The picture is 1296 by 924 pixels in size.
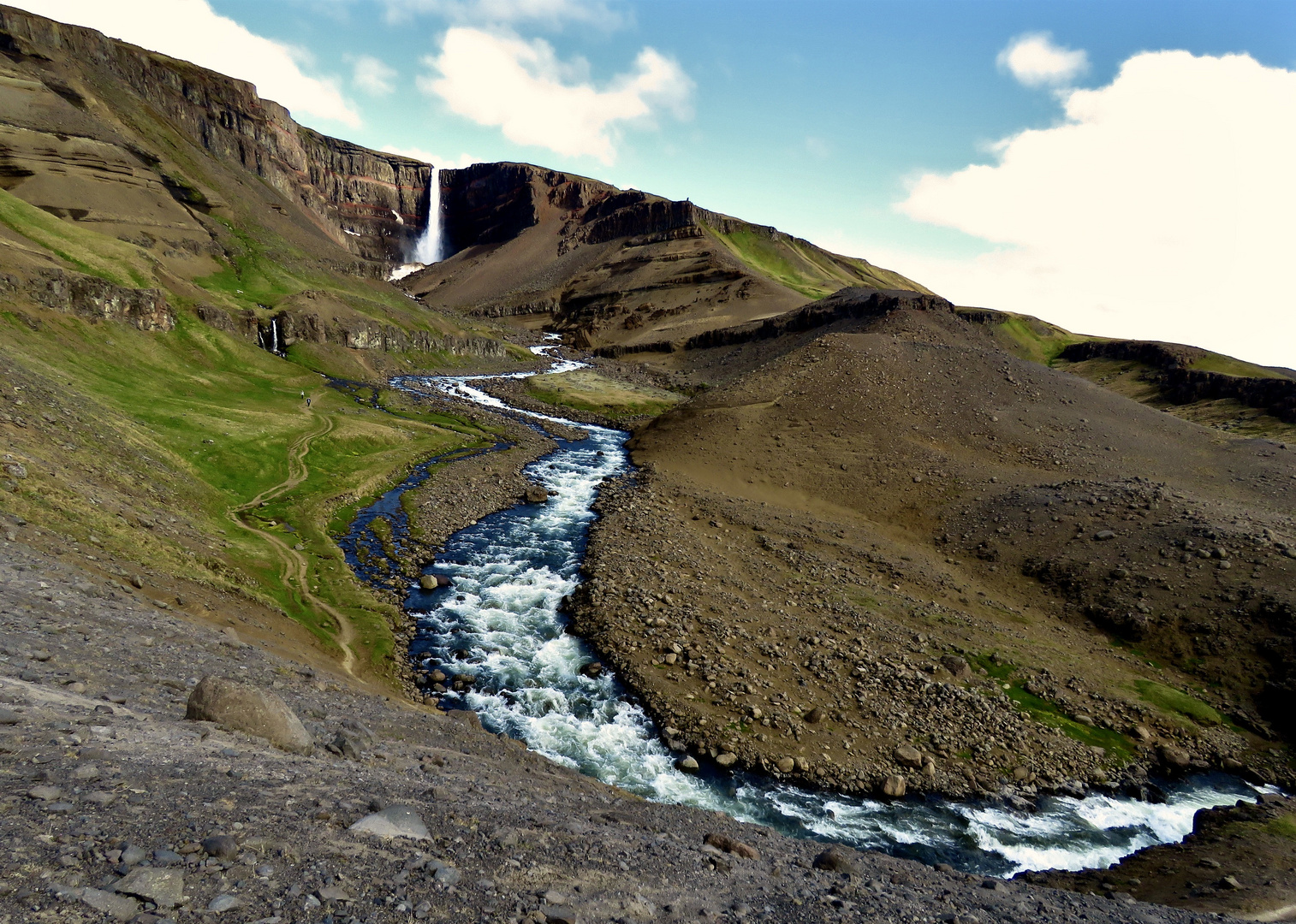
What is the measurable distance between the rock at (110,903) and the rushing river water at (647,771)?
19062mm

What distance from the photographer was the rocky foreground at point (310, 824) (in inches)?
313

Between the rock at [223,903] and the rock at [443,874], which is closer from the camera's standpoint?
the rock at [223,903]

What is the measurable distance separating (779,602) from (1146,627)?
21.5 m

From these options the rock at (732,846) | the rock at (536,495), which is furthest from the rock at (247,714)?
the rock at (536,495)

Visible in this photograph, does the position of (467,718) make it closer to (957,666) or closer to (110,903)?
(110,903)

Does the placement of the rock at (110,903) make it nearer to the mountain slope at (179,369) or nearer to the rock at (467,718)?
the rock at (467,718)

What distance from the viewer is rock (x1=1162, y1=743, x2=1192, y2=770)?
2809 centimetres

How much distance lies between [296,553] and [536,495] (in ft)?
70.0

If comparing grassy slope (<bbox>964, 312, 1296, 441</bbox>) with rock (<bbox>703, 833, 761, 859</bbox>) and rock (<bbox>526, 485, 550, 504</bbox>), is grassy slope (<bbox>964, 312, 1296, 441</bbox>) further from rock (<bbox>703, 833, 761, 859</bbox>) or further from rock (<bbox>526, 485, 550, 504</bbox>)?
rock (<bbox>703, 833, 761, 859</bbox>)

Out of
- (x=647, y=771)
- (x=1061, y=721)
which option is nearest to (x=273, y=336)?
(x=647, y=771)

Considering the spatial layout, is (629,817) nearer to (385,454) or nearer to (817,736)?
(817,736)

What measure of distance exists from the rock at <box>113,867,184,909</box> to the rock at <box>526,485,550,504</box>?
4797cm

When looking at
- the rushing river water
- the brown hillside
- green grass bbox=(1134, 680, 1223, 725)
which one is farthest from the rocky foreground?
green grass bbox=(1134, 680, 1223, 725)

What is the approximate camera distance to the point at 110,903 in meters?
6.88
